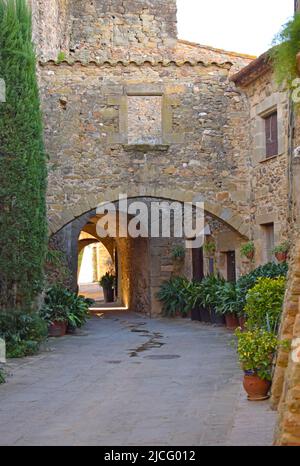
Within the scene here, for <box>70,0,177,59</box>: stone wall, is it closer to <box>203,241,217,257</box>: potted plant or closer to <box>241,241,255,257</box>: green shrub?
<box>203,241,217,257</box>: potted plant

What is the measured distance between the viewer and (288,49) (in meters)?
5.86

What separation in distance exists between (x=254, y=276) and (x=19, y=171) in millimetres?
4575

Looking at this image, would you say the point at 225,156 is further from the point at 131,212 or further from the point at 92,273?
the point at 92,273

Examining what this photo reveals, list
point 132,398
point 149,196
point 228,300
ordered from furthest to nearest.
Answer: point 149,196 → point 228,300 → point 132,398

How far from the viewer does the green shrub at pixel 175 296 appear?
16.5 meters

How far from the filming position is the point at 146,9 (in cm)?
2141

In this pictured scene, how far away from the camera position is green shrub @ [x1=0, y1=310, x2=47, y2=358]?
10.0 m

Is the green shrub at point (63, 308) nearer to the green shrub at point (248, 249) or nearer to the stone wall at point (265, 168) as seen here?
the green shrub at point (248, 249)

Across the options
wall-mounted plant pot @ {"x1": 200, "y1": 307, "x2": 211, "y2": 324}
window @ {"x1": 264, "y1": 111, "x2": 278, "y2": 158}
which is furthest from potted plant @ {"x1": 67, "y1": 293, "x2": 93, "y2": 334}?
window @ {"x1": 264, "y1": 111, "x2": 278, "y2": 158}

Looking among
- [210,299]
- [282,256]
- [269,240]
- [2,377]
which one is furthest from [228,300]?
[2,377]

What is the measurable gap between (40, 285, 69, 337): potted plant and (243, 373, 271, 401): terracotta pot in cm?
653

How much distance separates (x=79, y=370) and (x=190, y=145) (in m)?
6.70

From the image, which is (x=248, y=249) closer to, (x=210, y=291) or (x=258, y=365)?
(x=210, y=291)

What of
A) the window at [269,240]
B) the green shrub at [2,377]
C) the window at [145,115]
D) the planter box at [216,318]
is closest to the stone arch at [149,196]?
the window at [269,240]
